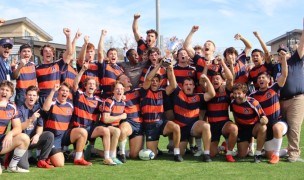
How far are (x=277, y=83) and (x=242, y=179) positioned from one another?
2.25 meters

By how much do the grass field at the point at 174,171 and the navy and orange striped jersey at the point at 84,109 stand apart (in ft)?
2.43

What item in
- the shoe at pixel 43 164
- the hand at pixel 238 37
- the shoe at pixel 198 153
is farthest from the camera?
the hand at pixel 238 37

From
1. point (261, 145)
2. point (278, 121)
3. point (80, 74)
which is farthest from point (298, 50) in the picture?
point (80, 74)

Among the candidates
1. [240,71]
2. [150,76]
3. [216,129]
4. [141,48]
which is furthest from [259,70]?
[141,48]

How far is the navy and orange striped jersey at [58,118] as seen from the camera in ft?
21.5

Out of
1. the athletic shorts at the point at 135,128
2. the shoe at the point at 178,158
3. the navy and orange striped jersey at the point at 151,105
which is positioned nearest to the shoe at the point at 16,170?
the athletic shorts at the point at 135,128

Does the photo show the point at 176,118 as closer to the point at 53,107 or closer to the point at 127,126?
the point at 127,126

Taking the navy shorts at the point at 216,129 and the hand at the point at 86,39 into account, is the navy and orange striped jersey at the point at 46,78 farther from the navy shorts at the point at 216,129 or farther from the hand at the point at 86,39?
the navy shorts at the point at 216,129

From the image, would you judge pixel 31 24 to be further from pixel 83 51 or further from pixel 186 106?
pixel 186 106

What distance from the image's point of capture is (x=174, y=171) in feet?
19.6

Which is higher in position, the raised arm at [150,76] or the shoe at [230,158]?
the raised arm at [150,76]

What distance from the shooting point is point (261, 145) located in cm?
682

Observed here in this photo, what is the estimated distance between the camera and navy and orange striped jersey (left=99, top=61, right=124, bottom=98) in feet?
24.7

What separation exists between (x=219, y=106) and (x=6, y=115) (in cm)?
379
